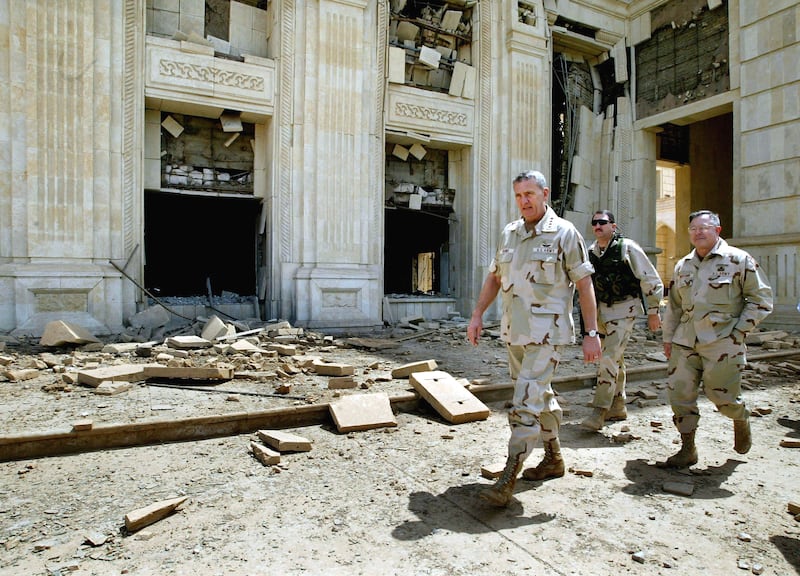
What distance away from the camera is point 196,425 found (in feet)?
12.4

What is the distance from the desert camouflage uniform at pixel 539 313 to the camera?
2.93m

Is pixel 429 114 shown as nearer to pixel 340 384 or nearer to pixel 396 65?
pixel 396 65

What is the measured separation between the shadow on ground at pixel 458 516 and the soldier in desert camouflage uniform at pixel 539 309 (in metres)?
0.29

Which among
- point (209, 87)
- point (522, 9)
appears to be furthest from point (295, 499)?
point (522, 9)

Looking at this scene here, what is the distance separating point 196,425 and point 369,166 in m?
7.76

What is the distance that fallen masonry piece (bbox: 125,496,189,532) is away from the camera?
245cm

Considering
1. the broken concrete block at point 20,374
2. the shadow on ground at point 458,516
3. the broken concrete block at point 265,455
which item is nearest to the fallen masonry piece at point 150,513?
the broken concrete block at point 265,455

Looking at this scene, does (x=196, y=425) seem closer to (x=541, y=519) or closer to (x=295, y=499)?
(x=295, y=499)

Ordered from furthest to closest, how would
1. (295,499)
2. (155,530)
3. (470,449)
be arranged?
Result: (470,449) → (295,499) → (155,530)

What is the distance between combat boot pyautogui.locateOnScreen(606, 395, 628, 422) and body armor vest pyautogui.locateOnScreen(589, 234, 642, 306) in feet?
2.88

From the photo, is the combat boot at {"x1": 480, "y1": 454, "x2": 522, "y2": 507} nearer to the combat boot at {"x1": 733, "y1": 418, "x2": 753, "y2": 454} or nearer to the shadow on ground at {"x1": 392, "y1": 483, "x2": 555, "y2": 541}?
the shadow on ground at {"x1": 392, "y1": 483, "x2": 555, "y2": 541}

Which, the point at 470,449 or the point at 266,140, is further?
the point at 266,140

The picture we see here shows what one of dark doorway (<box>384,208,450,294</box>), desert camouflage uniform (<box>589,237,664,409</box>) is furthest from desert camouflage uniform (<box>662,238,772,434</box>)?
dark doorway (<box>384,208,450,294</box>)

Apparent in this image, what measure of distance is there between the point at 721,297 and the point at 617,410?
1.47m
